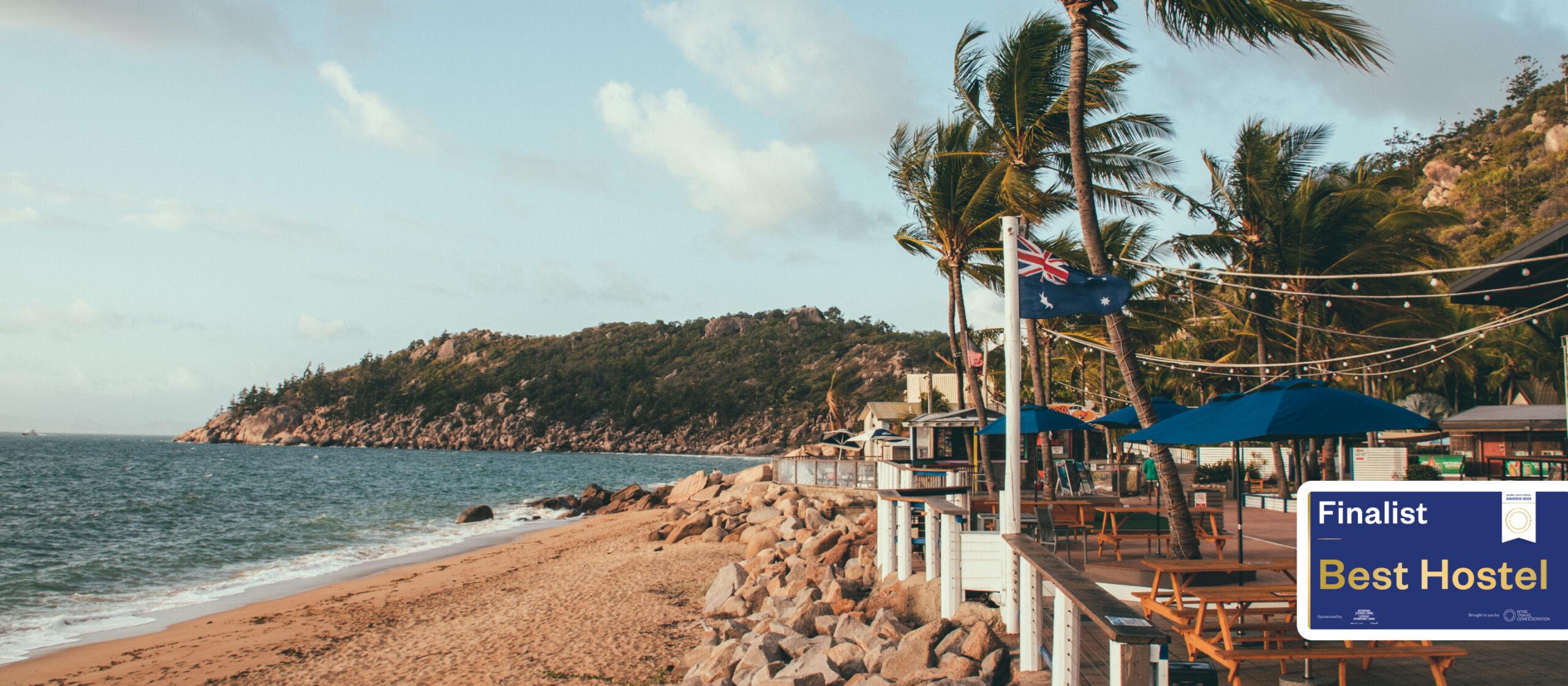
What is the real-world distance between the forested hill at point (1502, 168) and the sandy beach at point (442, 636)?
141ft

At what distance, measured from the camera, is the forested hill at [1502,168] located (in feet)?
177

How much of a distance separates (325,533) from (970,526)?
25.6 m

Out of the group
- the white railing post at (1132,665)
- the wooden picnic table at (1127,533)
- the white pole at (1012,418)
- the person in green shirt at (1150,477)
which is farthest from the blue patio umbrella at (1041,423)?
the white railing post at (1132,665)

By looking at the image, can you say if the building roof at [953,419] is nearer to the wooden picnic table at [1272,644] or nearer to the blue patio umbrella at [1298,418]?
the blue patio umbrella at [1298,418]

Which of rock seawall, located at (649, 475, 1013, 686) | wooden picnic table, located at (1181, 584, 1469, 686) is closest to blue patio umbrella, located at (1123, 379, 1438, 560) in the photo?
wooden picnic table, located at (1181, 584, 1469, 686)

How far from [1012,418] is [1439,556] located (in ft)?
13.6

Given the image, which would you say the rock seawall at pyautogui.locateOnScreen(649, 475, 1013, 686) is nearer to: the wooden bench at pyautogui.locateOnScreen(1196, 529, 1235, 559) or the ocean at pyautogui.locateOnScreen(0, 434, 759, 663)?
the wooden bench at pyautogui.locateOnScreen(1196, 529, 1235, 559)

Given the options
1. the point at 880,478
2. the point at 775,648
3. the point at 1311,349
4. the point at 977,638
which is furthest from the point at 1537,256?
the point at 1311,349

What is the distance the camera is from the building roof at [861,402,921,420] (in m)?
56.1

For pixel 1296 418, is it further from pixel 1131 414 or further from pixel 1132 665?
pixel 1131 414

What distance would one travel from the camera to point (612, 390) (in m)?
127

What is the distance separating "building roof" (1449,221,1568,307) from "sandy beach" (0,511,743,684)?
9.80 metres

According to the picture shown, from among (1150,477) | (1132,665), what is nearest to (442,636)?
(1132,665)

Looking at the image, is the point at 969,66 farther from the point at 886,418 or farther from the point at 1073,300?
the point at 886,418
